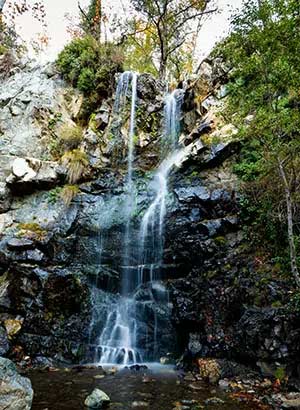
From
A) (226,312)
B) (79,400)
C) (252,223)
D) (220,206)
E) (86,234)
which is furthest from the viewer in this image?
(86,234)

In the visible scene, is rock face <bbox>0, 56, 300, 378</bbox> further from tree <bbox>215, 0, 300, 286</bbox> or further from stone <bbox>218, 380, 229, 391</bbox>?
tree <bbox>215, 0, 300, 286</bbox>

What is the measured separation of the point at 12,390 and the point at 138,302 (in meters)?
5.00

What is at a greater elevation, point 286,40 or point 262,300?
point 286,40

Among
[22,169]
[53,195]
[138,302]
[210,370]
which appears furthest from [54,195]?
[210,370]

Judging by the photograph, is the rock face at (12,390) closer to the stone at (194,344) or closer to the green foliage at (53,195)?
the stone at (194,344)

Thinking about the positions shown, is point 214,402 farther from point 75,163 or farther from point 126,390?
point 75,163

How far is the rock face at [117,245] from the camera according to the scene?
23.9 feet

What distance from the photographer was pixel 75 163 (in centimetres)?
1162

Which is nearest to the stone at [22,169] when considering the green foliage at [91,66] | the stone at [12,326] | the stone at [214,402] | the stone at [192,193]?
the green foliage at [91,66]

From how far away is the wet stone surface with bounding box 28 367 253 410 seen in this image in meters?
5.05

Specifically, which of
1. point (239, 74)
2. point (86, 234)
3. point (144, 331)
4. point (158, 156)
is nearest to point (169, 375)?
point (144, 331)

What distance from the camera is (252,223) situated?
343 inches

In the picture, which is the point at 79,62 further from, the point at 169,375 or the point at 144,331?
the point at 169,375

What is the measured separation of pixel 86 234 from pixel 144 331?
3523 mm
